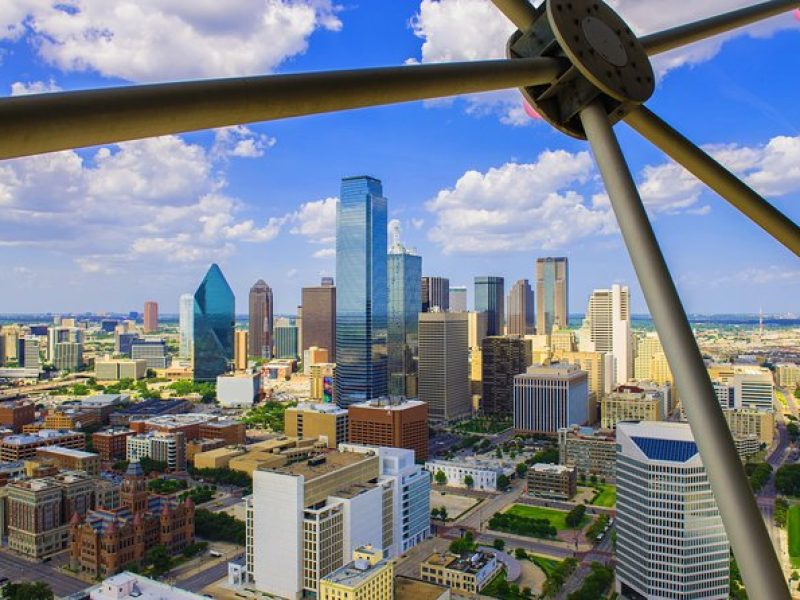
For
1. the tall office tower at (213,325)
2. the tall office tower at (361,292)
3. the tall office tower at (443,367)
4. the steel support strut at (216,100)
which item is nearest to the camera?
the steel support strut at (216,100)

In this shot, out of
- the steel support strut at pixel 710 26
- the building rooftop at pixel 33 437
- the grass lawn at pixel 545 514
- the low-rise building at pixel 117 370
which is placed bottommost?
the grass lawn at pixel 545 514

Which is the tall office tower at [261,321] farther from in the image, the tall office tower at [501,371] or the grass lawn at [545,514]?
the grass lawn at [545,514]

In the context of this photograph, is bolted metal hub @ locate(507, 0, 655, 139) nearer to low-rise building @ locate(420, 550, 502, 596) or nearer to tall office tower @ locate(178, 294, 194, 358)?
low-rise building @ locate(420, 550, 502, 596)

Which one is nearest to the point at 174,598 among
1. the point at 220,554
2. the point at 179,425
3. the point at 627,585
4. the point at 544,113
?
the point at 220,554

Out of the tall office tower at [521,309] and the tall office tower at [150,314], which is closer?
the tall office tower at [521,309]

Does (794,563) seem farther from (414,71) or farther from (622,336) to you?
(622,336)

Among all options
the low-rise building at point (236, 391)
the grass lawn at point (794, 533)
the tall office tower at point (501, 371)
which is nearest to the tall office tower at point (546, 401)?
the tall office tower at point (501, 371)

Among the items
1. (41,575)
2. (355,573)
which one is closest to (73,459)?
(41,575)
